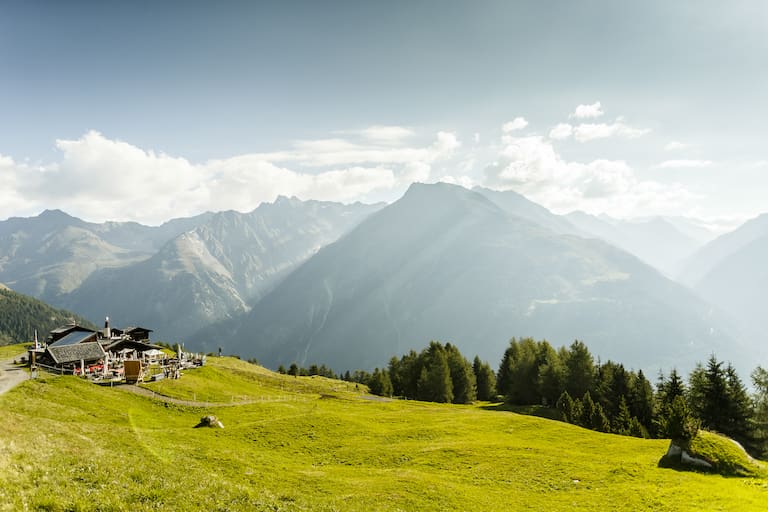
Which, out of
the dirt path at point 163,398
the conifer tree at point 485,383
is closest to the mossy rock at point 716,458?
the dirt path at point 163,398

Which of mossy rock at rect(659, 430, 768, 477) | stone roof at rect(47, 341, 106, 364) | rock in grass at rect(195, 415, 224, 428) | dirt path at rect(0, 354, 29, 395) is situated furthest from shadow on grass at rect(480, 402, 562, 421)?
dirt path at rect(0, 354, 29, 395)

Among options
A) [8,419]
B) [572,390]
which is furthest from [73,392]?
[572,390]

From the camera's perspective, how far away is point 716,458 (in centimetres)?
4109

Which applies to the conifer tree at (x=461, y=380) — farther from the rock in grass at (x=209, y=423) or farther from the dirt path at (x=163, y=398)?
the rock in grass at (x=209, y=423)

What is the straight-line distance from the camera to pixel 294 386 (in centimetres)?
11056

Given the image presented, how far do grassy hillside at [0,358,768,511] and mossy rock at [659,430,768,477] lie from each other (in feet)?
6.18

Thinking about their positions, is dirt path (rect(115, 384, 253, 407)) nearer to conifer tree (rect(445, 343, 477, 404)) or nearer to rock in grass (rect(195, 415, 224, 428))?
rock in grass (rect(195, 415, 224, 428))

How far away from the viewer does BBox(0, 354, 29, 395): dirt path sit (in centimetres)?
5510

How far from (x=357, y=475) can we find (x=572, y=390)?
258 feet

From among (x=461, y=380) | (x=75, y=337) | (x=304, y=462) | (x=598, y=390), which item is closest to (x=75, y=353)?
→ (x=75, y=337)

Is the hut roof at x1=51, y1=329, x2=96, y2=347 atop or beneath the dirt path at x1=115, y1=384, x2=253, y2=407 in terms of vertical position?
atop

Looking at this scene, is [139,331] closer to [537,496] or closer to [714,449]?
[537,496]

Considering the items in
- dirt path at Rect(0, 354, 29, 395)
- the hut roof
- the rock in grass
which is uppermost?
the hut roof

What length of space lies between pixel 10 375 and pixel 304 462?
5532 centimetres
